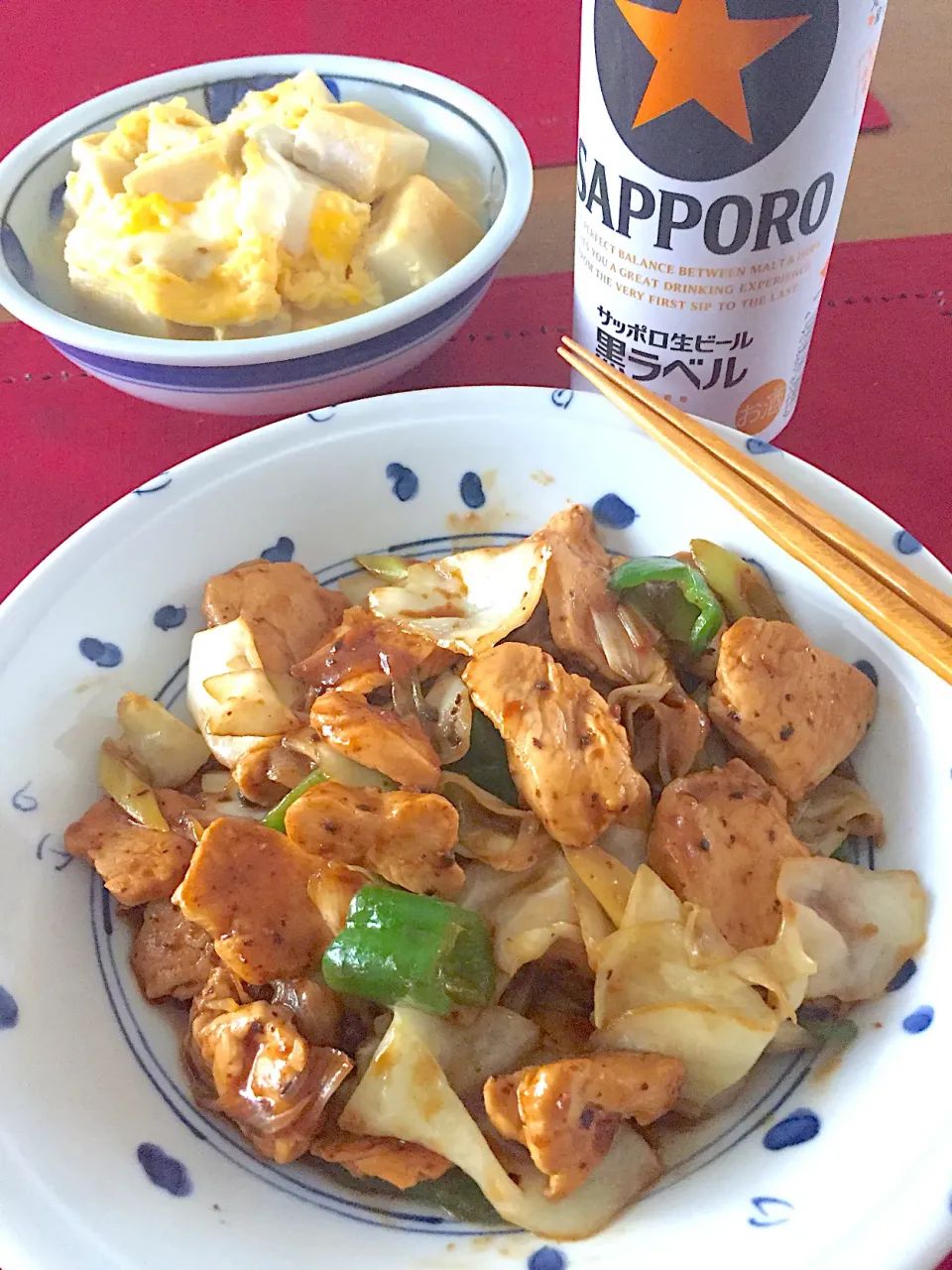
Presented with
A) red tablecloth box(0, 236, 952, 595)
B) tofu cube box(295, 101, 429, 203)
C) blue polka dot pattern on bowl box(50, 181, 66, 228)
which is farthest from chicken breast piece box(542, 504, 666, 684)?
blue polka dot pattern on bowl box(50, 181, 66, 228)

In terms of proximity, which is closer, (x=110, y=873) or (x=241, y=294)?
(x=110, y=873)

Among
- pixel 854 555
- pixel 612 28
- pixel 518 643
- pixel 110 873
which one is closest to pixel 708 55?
pixel 612 28

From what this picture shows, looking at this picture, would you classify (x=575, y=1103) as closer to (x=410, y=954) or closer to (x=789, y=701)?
(x=410, y=954)

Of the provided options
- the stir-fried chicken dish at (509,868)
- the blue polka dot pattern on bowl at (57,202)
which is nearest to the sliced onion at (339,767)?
the stir-fried chicken dish at (509,868)

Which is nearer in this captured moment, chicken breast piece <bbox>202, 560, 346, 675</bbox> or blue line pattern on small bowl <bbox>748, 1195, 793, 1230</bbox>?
blue line pattern on small bowl <bbox>748, 1195, 793, 1230</bbox>

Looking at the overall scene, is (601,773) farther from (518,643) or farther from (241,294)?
(241,294)

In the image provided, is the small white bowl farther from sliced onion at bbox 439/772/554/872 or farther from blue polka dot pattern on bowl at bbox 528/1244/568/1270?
blue polka dot pattern on bowl at bbox 528/1244/568/1270
